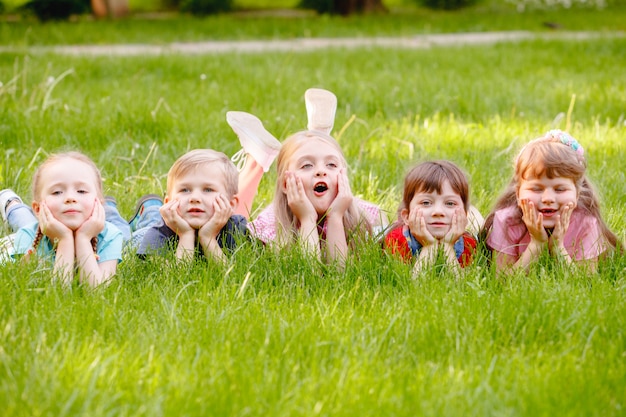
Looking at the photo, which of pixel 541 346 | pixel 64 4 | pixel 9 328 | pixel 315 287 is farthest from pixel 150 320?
pixel 64 4

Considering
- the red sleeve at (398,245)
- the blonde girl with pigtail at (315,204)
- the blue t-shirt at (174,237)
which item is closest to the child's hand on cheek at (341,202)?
the blonde girl with pigtail at (315,204)

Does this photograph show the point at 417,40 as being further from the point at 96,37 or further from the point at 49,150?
the point at 49,150

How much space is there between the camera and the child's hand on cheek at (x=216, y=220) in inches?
144

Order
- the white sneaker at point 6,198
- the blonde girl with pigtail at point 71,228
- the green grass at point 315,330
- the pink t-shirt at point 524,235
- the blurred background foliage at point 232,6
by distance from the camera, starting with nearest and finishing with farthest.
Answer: the green grass at point 315,330 < the blonde girl with pigtail at point 71,228 < the pink t-shirt at point 524,235 < the white sneaker at point 6,198 < the blurred background foliage at point 232,6

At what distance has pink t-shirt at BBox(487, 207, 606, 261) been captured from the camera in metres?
3.67

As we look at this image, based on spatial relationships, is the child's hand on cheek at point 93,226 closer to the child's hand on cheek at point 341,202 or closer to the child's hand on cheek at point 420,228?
the child's hand on cheek at point 341,202

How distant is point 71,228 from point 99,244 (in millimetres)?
143

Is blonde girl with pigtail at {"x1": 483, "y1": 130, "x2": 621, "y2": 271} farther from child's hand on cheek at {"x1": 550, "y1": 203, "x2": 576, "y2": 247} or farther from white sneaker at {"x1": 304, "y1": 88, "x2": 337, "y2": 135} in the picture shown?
white sneaker at {"x1": 304, "y1": 88, "x2": 337, "y2": 135}

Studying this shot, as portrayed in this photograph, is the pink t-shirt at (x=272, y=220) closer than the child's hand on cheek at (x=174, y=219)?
No

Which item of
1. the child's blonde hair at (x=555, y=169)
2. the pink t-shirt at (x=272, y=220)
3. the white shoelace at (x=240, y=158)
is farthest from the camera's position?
the white shoelace at (x=240, y=158)

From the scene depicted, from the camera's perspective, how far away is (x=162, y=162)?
17.8 feet

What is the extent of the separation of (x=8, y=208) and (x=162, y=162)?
1229mm

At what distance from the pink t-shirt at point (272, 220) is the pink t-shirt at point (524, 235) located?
57 cm

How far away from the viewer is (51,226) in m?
3.45
